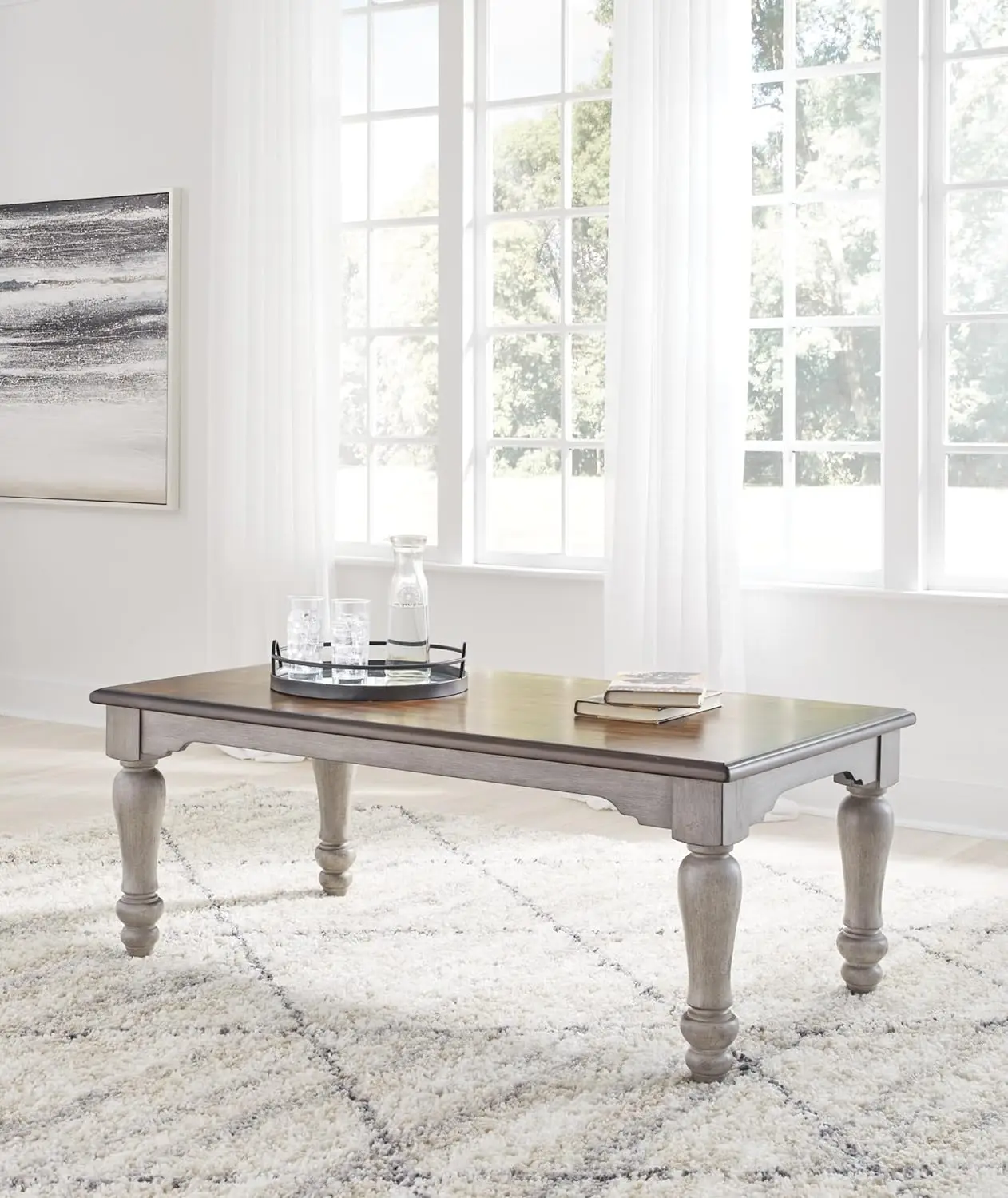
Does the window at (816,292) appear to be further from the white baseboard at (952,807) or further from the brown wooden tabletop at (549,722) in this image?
the brown wooden tabletop at (549,722)

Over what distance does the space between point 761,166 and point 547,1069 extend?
3.06 m

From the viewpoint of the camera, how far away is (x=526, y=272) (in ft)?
16.9

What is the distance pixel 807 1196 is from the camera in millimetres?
2123

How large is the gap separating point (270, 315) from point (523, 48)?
4.06ft

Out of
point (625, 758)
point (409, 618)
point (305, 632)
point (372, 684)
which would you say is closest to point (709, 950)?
point (625, 758)

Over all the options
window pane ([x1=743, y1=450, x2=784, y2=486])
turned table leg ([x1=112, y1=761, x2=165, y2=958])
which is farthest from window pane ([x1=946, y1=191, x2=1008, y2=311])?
turned table leg ([x1=112, y1=761, x2=165, y2=958])

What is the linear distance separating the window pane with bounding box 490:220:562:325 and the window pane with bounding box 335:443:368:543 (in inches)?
29.7

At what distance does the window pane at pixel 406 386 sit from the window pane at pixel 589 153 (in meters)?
0.74

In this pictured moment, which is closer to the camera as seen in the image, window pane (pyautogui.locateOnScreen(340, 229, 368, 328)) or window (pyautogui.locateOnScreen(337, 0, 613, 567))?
window (pyautogui.locateOnScreen(337, 0, 613, 567))

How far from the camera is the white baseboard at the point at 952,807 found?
430 cm

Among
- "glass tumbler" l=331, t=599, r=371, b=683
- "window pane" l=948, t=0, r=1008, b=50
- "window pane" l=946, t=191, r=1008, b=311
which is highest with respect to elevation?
"window pane" l=948, t=0, r=1008, b=50

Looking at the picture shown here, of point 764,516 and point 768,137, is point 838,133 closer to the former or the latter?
point 768,137

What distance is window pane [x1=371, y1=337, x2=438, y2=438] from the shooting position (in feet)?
17.7

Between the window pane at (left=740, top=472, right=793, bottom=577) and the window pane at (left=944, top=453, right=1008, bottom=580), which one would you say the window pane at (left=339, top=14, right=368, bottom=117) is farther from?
the window pane at (left=944, top=453, right=1008, bottom=580)
